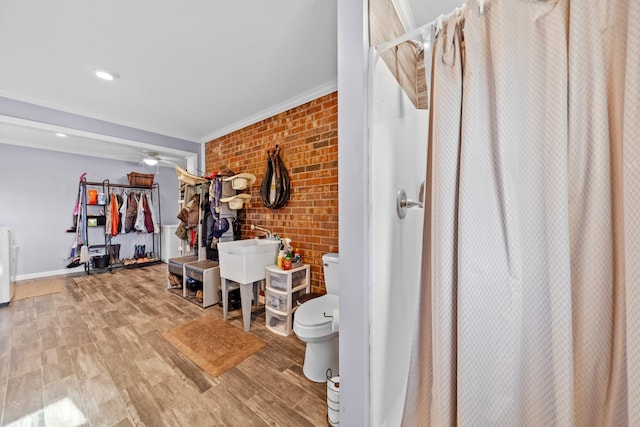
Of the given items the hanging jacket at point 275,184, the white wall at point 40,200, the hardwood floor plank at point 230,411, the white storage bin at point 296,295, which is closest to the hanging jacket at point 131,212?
the white wall at point 40,200

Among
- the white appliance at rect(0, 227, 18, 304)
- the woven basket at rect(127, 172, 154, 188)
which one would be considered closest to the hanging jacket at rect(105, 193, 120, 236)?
the woven basket at rect(127, 172, 154, 188)

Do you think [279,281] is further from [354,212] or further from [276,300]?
[354,212]

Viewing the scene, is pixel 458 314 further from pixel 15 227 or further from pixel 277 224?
pixel 15 227

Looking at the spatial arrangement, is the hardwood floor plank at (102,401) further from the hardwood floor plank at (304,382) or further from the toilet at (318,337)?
the toilet at (318,337)

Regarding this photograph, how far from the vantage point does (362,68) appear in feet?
2.92

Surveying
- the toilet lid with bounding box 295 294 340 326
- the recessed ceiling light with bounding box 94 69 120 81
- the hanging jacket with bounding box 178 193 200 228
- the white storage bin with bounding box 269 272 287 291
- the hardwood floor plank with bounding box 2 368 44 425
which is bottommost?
the hardwood floor plank with bounding box 2 368 44 425

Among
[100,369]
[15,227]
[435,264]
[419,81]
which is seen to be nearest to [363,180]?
[435,264]

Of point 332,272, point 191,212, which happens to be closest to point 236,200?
point 191,212

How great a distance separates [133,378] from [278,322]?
1.11 m

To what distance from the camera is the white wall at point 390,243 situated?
943 mm

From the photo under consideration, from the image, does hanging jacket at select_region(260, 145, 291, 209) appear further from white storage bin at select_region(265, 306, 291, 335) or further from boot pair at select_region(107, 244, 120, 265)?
boot pair at select_region(107, 244, 120, 265)

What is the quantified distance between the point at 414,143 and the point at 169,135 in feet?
11.6

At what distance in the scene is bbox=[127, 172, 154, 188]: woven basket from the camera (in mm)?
4551

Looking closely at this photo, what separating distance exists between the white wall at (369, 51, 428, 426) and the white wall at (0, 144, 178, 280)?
19.0ft
